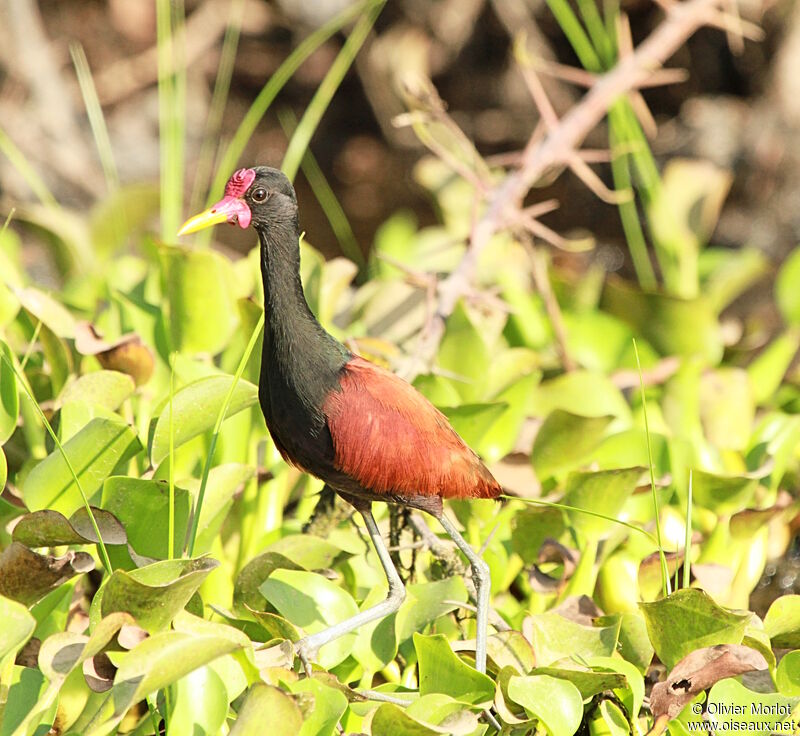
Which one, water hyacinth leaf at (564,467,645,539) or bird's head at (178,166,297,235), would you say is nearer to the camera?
bird's head at (178,166,297,235)

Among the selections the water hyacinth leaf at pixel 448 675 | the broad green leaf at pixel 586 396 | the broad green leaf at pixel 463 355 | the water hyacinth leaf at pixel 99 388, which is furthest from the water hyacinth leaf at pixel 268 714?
the broad green leaf at pixel 586 396

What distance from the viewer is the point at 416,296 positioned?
3.94 metres

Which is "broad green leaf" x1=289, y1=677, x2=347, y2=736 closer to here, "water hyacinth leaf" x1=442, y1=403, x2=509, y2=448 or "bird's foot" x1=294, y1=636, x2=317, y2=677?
"bird's foot" x1=294, y1=636, x2=317, y2=677

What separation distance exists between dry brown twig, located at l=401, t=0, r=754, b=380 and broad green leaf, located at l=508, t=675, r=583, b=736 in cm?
126

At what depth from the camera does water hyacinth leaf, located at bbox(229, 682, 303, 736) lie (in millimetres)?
1981

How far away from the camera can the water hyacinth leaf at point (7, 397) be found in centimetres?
261

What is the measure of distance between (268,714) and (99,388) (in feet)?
3.83

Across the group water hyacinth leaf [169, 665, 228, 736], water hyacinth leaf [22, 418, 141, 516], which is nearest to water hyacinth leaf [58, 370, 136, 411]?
water hyacinth leaf [22, 418, 141, 516]

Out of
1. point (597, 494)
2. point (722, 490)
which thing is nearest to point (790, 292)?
point (722, 490)

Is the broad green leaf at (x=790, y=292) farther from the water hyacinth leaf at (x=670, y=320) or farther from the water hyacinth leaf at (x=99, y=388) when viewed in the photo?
the water hyacinth leaf at (x=99, y=388)

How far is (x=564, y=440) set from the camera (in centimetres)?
314

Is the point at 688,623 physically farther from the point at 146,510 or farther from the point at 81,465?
the point at 81,465

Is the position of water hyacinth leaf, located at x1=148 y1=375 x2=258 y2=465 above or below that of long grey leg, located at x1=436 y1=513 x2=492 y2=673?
above

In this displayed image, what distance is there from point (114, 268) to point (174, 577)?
87.3 inches
